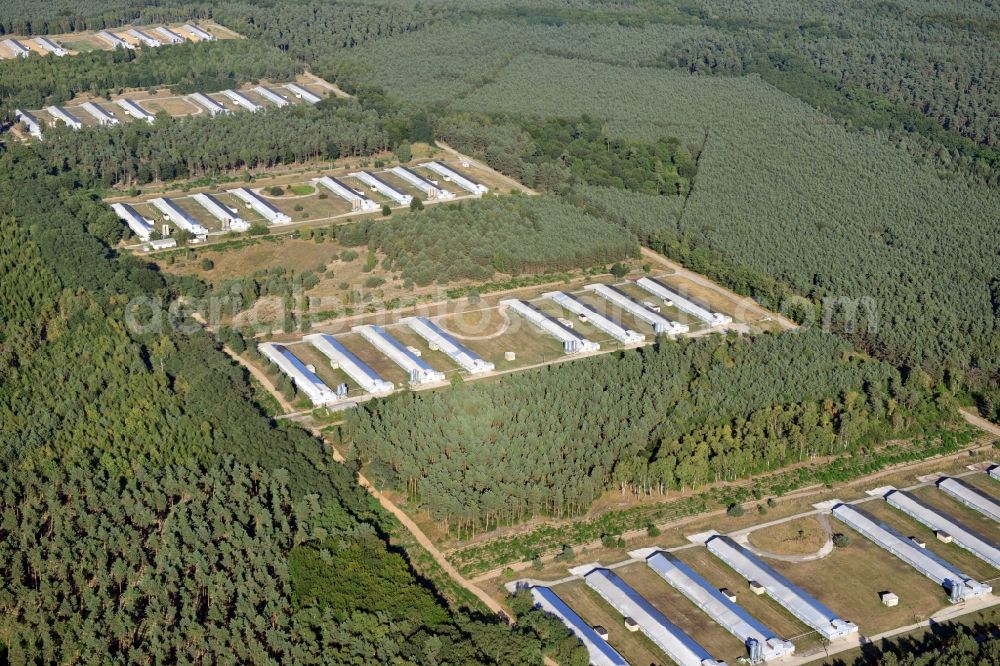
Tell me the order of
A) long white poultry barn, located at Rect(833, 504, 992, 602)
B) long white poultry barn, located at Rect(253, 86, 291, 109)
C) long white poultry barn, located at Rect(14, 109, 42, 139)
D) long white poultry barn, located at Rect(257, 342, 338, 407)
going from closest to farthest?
long white poultry barn, located at Rect(833, 504, 992, 602) → long white poultry barn, located at Rect(257, 342, 338, 407) → long white poultry barn, located at Rect(14, 109, 42, 139) → long white poultry barn, located at Rect(253, 86, 291, 109)

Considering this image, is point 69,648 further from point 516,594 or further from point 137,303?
point 137,303

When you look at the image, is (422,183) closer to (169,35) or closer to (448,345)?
(448,345)

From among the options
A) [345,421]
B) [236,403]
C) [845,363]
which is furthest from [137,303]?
[845,363]

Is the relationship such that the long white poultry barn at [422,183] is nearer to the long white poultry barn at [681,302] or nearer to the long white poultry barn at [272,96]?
the long white poultry barn at [272,96]

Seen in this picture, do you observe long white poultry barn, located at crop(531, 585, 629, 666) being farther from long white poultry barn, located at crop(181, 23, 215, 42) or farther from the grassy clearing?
long white poultry barn, located at crop(181, 23, 215, 42)

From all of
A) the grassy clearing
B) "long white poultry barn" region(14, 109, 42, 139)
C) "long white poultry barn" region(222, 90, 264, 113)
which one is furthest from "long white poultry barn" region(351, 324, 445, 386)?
"long white poultry barn" region(14, 109, 42, 139)

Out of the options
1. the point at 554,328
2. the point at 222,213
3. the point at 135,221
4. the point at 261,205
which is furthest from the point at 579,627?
the point at 261,205
